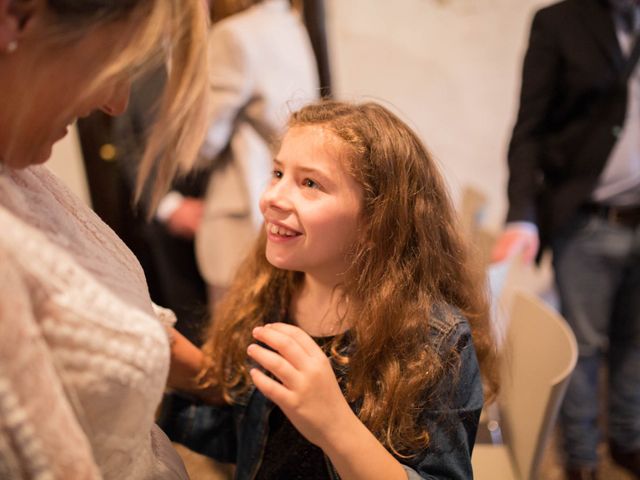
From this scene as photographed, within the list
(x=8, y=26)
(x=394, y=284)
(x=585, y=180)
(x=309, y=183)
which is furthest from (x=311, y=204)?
(x=585, y=180)

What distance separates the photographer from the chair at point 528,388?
3.10ft

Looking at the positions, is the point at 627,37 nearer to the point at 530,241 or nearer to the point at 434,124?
the point at 530,241

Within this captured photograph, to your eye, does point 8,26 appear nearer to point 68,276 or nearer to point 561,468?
point 68,276

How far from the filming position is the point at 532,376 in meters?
1.07

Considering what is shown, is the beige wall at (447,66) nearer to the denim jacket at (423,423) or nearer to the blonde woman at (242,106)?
the blonde woman at (242,106)

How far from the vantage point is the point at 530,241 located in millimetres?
1495

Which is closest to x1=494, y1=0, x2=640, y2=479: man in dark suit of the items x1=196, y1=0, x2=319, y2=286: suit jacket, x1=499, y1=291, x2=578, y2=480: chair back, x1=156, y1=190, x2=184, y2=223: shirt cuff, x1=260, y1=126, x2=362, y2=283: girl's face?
x1=499, y1=291, x2=578, y2=480: chair back

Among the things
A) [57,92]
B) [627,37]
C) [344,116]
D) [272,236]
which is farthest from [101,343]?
[627,37]

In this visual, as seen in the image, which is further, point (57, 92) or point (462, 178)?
point (462, 178)

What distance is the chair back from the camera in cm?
95

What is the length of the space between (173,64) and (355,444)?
1.30 feet

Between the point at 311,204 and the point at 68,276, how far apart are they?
0.33 meters

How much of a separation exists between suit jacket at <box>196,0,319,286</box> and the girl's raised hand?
2.84 feet

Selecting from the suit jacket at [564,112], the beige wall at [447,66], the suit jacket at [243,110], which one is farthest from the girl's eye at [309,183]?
the beige wall at [447,66]
